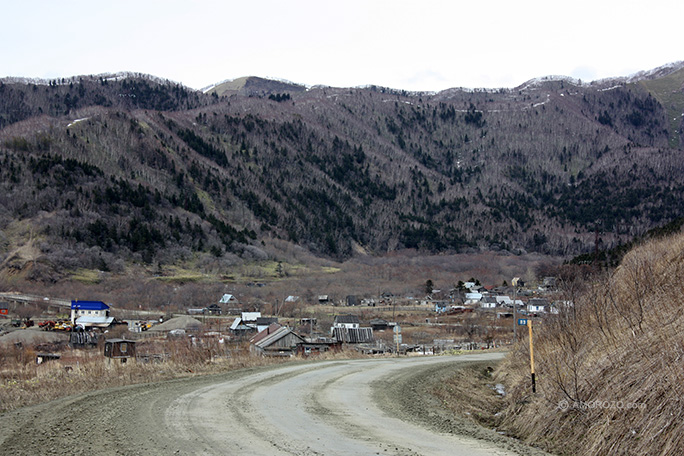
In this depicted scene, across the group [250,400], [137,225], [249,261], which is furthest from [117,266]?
[250,400]

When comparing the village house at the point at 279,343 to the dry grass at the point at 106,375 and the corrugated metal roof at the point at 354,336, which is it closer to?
the corrugated metal roof at the point at 354,336

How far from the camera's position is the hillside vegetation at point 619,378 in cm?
780

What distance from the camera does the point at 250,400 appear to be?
12.3 meters

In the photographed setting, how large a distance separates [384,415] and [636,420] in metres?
4.68

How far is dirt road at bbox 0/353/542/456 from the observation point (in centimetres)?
818

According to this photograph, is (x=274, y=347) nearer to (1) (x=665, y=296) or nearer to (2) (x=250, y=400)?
(2) (x=250, y=400)

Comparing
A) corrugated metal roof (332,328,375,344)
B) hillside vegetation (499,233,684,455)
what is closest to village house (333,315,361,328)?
corrugated metal roof (332,328,375,344)

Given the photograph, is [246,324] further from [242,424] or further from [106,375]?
[242,424]

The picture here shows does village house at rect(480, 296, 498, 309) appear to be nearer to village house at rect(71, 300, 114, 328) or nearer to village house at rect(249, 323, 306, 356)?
village house at rect(71, 300, 114, 328)

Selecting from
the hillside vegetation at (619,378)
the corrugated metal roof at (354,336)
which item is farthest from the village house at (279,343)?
the hillside vegetation at (619,378)

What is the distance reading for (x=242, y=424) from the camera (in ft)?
31.7

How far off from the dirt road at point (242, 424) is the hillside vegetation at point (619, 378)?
0.98 metres

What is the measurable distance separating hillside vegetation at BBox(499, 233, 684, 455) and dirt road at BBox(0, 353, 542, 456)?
98 centimetres

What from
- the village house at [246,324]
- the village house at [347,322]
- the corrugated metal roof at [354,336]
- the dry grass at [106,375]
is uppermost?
the dry grass at [106,375]
